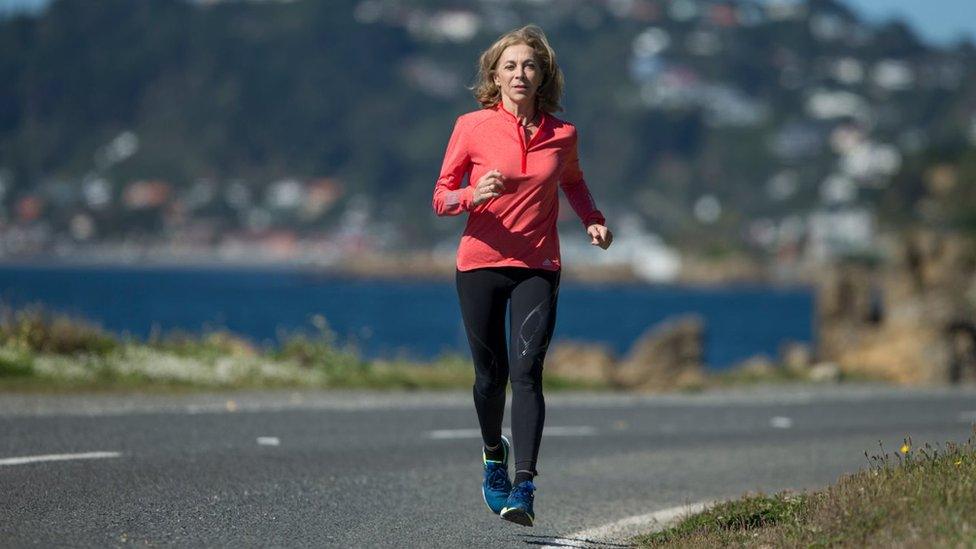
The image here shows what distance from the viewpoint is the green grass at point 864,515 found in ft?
16.8

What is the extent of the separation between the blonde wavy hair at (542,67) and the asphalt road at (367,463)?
1967mm

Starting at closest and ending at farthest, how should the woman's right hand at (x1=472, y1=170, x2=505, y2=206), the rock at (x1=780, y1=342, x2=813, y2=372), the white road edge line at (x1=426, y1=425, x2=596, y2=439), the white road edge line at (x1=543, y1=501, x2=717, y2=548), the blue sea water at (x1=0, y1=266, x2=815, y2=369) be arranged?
1. the woman's right hand at (x1=472, y1=170, x2=505, y2=206)
2. the white road edge line at (x1=543, y1=501, x2=717, y2=548)
3. the white road edge line at (x1=426, y1=425, x2=596, y2=439)
4. the rock at (x1=780, y1=342, x2=813, y2=372)
5. the blue sea water at (x1=0, y1=266, x2=815, y2=369)

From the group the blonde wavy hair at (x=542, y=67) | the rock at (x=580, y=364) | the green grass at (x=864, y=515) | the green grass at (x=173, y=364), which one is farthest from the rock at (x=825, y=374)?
the blonde wavy hair at (x=542, y=67)

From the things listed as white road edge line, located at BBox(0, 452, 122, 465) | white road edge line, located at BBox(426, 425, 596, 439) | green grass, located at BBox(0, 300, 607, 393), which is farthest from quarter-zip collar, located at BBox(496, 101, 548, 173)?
green grass, located at BBox(0, 300, 607, 393)

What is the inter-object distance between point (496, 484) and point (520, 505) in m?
0.38

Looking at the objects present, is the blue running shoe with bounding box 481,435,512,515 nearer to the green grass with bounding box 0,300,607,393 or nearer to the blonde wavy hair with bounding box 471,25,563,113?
the blonde wavy hair with bounding box 471,25,563,113

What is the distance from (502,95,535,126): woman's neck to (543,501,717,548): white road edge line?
6.20 feet

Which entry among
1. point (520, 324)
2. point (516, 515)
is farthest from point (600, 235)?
point (516, 515)

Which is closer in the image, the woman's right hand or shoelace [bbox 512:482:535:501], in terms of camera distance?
the woman's right hand

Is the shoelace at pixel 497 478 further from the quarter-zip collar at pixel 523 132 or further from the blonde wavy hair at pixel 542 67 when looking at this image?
the blonde wavy hair at pixel 542 67

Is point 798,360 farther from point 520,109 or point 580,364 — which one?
point 520,109

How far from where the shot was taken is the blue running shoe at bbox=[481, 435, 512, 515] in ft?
21.6

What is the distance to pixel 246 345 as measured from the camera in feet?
60.8

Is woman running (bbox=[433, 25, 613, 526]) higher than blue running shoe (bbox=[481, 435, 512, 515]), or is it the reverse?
woman running (bbox=[433, 25, 613, 526])
